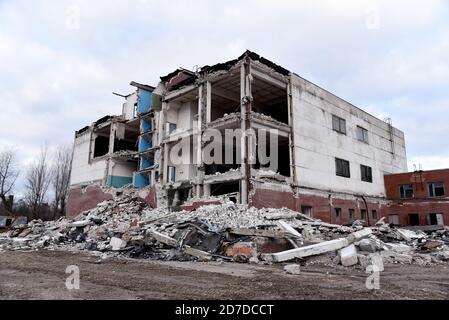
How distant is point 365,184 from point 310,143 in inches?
322

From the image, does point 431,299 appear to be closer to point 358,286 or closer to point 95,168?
point 358,286

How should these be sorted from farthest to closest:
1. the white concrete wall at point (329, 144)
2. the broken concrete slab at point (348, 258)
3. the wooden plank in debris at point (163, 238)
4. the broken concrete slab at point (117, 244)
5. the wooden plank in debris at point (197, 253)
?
1. the white concrete wall at point (329, 144)
2. the broken concrete slab at point (117, 244)
3. the wooden plank in debris at point (163, 238)
4. the wooden plank in debris at point (197, 253)
5. the broken concrete slab at point (348, 258)

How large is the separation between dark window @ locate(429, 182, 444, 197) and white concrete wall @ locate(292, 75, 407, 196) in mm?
3652

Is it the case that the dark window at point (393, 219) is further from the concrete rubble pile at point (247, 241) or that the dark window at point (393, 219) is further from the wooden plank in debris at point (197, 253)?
the wooden plank in debris at point (197, 253)

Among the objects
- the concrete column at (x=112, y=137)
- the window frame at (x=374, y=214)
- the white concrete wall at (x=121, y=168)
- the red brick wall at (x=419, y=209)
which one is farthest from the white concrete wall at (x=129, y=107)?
the red brick wall at (x=419, y=209)

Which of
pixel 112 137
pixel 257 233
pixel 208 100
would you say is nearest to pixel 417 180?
pixel 208 100

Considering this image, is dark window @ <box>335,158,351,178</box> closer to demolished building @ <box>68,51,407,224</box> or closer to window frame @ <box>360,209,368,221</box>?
demolished building @ <box>68,51,407,224</box>

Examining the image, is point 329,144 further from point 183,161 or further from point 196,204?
point 196,204

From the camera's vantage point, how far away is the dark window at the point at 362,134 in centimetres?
2855

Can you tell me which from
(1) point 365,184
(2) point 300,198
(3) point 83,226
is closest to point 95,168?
(3) point 83,226

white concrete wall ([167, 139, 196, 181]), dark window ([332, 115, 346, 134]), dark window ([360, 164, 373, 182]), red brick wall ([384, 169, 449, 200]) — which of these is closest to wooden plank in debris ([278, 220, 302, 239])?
white concrete wall ([167, 139, 196, 181])

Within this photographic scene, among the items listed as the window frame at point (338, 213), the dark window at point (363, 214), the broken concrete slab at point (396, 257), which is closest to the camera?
the broken concrete slab at point (396, 257)

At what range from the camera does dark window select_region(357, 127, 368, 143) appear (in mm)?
28553
